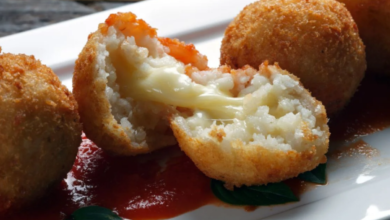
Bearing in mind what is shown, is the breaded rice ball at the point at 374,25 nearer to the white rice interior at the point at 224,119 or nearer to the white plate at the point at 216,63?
the white plate at the point at 216,63

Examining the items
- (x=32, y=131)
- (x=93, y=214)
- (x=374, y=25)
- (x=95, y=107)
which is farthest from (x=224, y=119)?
(x=374, y=25)

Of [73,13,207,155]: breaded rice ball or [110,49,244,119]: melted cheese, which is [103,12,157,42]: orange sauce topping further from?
[110,49,244,119]: melted cheese

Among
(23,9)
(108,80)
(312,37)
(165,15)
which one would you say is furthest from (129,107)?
(23,9)

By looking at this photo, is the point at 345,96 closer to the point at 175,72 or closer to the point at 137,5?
the point at 175,72

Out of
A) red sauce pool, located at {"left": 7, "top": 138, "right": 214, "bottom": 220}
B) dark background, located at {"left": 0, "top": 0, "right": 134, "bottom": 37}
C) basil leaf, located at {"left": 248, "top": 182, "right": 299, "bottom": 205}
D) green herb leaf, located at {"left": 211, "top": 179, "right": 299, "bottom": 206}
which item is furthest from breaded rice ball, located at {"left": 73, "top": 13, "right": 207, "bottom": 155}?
dark background, located at {"left": 0, "top": 0, "right": 134, "bottom": 37}

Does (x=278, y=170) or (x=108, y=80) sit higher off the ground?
(x=108, y=80)

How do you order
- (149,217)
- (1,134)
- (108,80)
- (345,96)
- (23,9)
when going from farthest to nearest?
(23,9) → (345,96) → (108,80) → (149,217) → (1,134)

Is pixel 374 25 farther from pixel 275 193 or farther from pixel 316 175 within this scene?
pixel 275 193
